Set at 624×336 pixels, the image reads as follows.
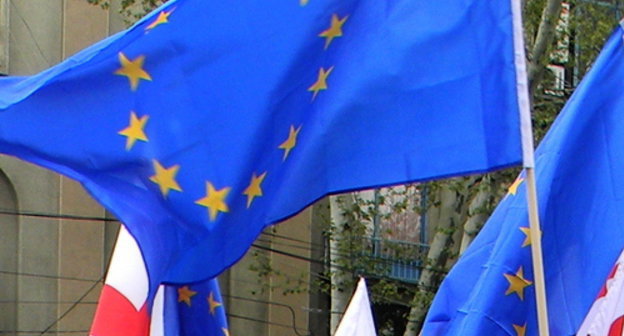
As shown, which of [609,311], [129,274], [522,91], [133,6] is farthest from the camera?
[133,6]

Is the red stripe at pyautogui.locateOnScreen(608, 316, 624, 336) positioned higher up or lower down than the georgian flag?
lower down

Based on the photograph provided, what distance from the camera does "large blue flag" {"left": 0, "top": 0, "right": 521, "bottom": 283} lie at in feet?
15.8

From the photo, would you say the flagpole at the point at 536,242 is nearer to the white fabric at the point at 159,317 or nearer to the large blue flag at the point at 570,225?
the large blue flag at the point at 570,225

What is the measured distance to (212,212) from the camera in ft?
15.8

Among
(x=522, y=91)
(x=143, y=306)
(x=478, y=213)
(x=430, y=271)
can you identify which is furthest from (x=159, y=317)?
(x=430, y=271)

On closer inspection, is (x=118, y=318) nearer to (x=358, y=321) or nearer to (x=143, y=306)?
(x=143, y=306)

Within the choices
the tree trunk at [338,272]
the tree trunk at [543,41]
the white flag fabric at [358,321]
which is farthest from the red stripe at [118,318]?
the tree trunk at [338,272]

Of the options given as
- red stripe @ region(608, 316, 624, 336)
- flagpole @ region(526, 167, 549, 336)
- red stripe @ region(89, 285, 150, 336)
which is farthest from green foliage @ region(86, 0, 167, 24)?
flagpole @ region(526, 167, 549, 336)

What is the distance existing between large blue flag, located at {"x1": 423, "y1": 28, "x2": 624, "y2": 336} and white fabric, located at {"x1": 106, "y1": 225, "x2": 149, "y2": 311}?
5.06 ft

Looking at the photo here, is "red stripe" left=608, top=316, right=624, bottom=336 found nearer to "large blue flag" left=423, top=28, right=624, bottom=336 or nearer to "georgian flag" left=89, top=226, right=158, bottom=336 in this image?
"large blue flag" left=423, top=28, right=624, bottom=336

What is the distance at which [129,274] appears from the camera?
6.49 metres

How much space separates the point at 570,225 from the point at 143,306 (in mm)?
1998

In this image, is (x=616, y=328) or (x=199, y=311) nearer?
(x=616, y=328)

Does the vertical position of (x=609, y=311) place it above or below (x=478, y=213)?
below
